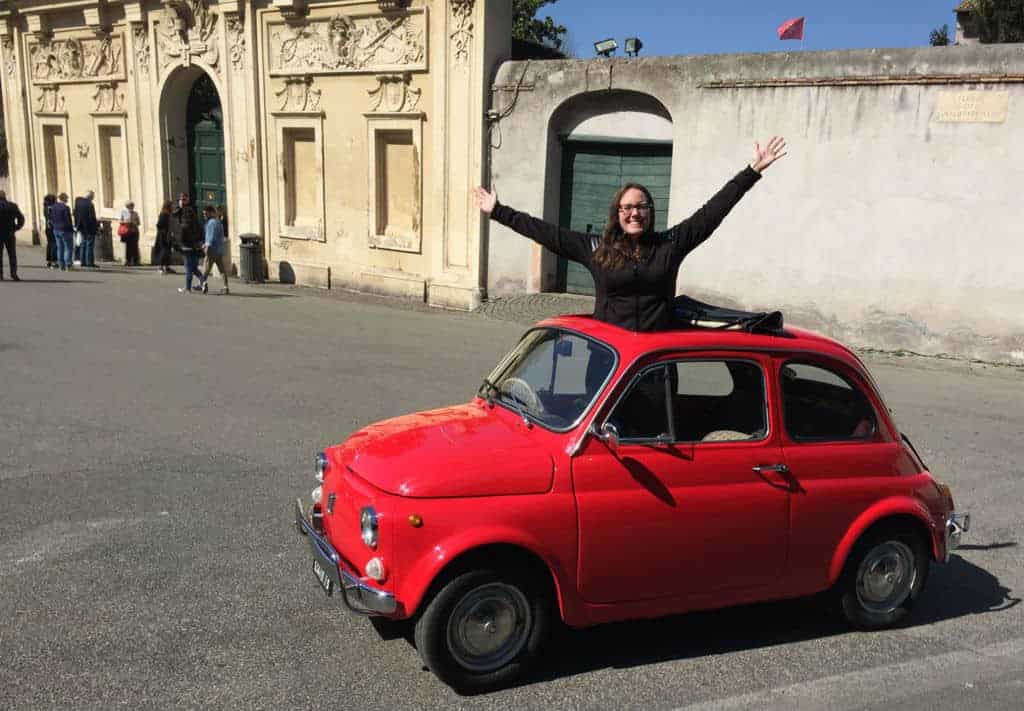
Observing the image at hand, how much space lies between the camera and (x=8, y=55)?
82.0 ft

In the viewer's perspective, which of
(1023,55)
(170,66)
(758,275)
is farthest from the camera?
(170,66)

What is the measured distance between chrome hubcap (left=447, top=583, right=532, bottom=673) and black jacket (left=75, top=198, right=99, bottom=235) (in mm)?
19812

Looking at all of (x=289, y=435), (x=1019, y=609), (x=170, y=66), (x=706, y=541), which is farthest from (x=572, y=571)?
(x=170, y=66)

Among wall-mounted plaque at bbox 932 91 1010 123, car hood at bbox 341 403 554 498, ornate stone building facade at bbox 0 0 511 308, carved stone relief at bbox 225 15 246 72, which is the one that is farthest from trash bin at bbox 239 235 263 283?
car hood at bbox 341 403 554 498

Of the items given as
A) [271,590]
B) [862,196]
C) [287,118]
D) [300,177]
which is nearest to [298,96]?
[287,118]

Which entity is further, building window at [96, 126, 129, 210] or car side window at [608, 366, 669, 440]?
building window at [96, 126, 129, 210]

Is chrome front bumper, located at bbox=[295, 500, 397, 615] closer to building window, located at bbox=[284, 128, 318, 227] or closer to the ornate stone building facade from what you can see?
the ornate stone building facade

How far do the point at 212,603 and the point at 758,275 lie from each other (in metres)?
10.9

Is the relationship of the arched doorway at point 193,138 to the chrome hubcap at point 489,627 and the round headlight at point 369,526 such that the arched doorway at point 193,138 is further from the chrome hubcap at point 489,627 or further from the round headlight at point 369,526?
the chrome hubcap at point 489,627

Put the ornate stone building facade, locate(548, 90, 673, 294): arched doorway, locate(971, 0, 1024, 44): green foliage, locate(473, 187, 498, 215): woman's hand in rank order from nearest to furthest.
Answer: locate(473, 187, 498, 215): woman's hand → locate(548, 90, 673, 294): arched doorway → the ornate stone building facade → locate(971, 0, 1024, 44): green foliage

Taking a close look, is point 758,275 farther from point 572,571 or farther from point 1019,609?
point 572,571

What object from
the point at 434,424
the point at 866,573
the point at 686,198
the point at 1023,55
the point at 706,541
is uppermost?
the point at 1023,55

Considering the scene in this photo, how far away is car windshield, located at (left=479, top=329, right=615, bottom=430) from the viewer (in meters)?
4.32

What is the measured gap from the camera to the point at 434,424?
4.60 m
